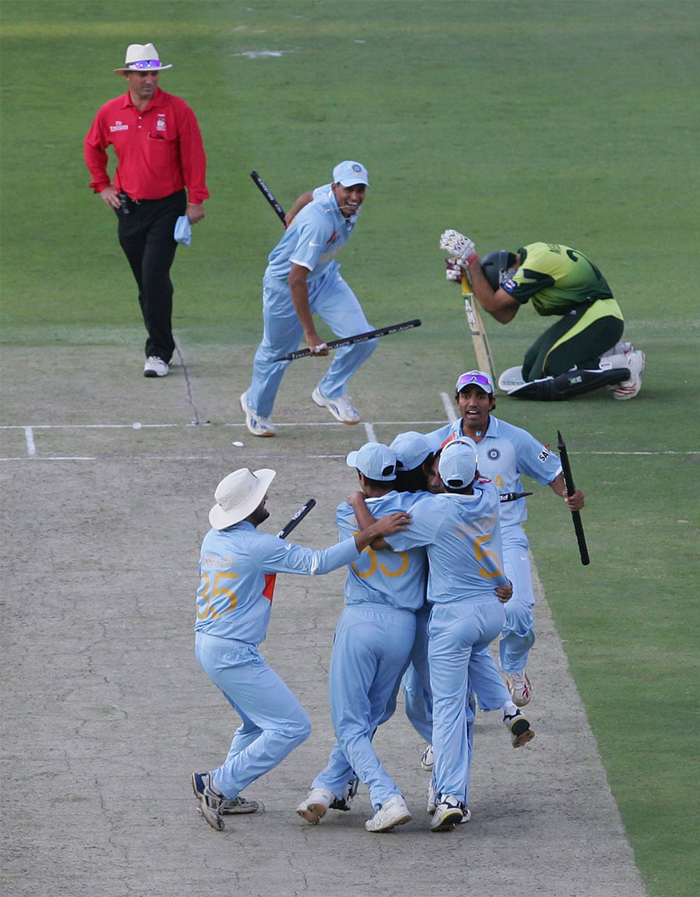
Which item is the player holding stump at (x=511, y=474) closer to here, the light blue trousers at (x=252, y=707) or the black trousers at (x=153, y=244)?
the light blue trousers at (x=252, y=707)

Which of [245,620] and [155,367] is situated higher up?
[245,620]

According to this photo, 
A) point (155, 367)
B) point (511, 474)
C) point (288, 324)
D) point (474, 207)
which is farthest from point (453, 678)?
point (474, 207)

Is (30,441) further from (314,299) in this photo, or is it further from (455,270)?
(455,270)

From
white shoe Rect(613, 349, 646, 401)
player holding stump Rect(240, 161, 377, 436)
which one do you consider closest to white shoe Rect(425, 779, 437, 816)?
player holding stump Rect(240, 161, 377, 436)

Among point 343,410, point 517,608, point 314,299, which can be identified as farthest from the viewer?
point 343,410

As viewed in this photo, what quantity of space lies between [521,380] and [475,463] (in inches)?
269

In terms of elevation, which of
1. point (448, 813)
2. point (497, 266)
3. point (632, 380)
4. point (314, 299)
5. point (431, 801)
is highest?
point (448, 813)

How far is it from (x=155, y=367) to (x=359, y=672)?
24.3 feet

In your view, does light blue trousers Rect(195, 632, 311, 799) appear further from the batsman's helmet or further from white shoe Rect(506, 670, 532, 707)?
the batsman's helmet

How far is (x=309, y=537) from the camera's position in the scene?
34.6 ft

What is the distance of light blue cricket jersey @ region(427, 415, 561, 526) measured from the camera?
8086mm

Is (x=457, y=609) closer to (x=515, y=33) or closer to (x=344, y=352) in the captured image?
(x=344, y=352)

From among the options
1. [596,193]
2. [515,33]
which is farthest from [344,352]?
[515,33]

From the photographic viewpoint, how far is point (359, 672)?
22.7 feet
